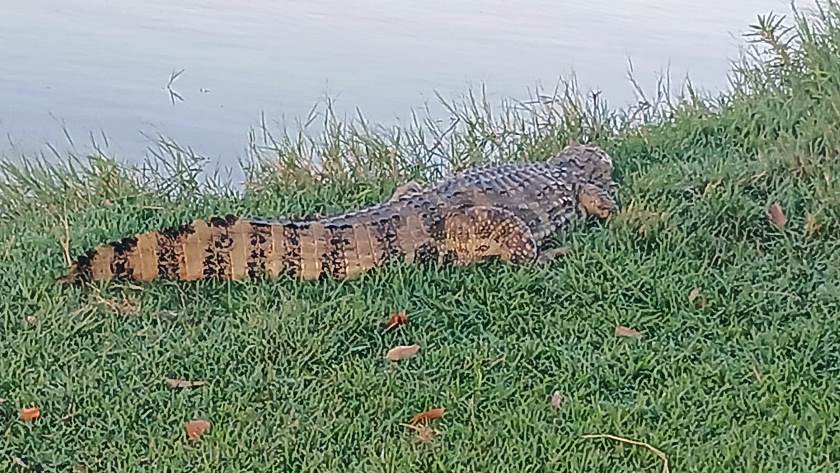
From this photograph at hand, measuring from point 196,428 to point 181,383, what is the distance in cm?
24

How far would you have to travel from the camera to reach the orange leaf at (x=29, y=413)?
8.77 feet

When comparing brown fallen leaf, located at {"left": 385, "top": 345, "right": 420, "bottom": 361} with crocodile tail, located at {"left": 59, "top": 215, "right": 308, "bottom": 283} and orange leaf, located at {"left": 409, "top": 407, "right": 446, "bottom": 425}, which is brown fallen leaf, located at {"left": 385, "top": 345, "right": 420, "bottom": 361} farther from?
crocodile tail, located at {"left": 59, "top": 215, "right": 308, "bottom": 283}

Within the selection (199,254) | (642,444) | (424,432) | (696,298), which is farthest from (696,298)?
(199,254)

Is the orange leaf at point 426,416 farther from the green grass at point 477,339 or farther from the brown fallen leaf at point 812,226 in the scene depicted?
the brown fallen leaf at point 812,226

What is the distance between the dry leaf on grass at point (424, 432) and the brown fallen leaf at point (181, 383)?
564 mm

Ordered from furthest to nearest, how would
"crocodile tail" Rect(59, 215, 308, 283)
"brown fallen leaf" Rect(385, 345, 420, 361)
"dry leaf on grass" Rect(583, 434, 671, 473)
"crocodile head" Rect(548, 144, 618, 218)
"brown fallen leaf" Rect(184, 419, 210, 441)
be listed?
"crocodile head" Rect(548, 144, 618, 218) → "crocodile tail" Rect(59, 215, 308, 283) → "brown fallen leaf" Rect(385, 345, 420, 361) → "brown fallen leaf" Rect(184, 419, 210, 441) → "dry leaf on grass" Rect(583, 434, 671, 473)

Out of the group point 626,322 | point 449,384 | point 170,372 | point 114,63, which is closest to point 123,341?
point 170,372

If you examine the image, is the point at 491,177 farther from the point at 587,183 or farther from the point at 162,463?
the point at 162,463

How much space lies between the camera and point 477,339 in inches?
123

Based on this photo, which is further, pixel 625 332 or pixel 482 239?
pixel 482 239

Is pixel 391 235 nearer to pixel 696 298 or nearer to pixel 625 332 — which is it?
pixel 625 332

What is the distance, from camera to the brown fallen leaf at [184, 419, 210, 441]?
8.58 feet

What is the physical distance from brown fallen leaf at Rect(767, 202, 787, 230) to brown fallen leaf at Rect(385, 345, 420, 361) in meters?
1.45

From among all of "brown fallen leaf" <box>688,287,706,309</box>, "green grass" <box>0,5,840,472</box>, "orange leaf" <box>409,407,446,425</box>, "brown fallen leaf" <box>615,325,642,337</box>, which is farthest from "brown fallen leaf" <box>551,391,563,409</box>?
"brown fallen leaf" <box>688,287,706,309</box>
